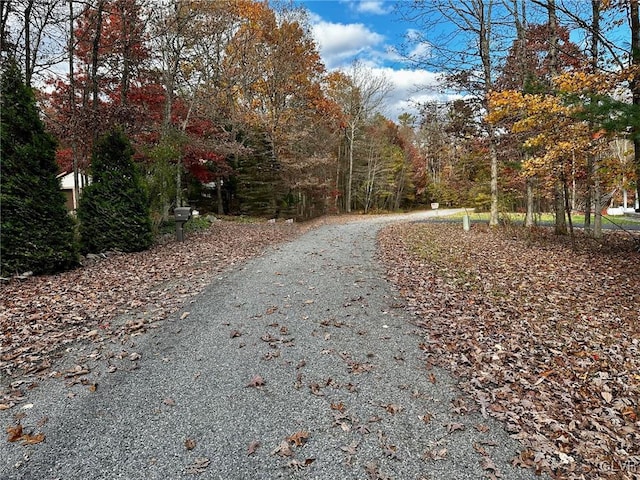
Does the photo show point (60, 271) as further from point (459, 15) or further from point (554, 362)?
point (459, 15)

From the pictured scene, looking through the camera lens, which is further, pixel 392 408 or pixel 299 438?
pixel 392 408

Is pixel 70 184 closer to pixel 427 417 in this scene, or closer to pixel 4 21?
pixel 4 21

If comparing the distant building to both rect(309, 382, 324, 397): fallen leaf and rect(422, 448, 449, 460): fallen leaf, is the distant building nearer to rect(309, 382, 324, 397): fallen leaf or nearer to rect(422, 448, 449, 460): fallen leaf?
rect(309, 382, 324, 397): fallen leaf

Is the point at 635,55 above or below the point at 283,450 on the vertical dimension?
above

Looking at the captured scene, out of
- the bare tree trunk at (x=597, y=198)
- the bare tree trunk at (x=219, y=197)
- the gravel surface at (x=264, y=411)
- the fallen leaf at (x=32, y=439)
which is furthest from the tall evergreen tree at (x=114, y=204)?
the bare tree trunk at (x=597, y=198)

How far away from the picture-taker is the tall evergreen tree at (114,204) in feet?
26.2

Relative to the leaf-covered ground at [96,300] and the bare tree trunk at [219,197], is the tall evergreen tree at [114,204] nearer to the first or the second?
the leaf-covered ground at [96,300]

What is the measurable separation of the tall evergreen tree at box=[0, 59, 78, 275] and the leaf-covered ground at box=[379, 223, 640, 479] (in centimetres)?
610

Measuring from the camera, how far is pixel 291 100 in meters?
18.7

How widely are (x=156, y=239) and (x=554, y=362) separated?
9.39 m

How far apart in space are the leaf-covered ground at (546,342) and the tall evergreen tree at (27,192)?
6105mm

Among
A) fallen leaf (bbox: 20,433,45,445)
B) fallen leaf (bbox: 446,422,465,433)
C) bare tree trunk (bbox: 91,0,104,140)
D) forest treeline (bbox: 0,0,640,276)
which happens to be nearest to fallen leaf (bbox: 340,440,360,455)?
fallen leaf (bbox: 446,422,465,433)

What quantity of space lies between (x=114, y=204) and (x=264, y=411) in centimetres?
Result: 725

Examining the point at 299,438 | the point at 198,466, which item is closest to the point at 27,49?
the point at 198,466
